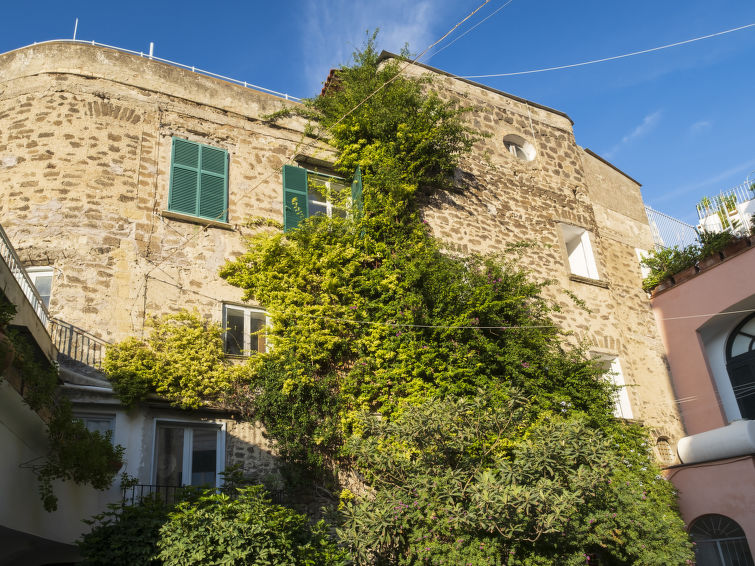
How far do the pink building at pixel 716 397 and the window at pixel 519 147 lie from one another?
395 centimetres

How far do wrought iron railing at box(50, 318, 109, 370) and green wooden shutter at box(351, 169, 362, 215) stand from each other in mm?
4362

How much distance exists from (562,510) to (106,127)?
8106 millimetres

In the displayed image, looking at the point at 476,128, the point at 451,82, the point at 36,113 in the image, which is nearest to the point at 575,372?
the point at 476,128

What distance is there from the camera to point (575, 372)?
35.9 feet

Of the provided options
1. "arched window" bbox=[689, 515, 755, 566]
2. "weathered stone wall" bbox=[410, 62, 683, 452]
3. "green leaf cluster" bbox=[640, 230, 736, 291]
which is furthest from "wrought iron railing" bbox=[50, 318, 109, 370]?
"green leaf cluster" bbox=[640, 230, 736, 291]

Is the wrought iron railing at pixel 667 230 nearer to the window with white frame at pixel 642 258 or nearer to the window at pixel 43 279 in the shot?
the window with white frame at pixel 642 258

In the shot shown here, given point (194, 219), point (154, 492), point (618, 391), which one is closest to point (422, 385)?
point (154, 492)

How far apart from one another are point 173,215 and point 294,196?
1.98 metres

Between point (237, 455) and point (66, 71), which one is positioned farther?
point (66, 71)

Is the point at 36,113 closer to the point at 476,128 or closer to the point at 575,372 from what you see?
the point at 476,128

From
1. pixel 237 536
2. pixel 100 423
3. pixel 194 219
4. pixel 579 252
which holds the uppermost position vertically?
pixel 579 252

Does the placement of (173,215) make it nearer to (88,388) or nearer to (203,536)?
(88,388)

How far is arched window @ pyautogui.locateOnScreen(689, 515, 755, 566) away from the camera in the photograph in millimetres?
10734

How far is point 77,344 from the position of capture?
330 inches
